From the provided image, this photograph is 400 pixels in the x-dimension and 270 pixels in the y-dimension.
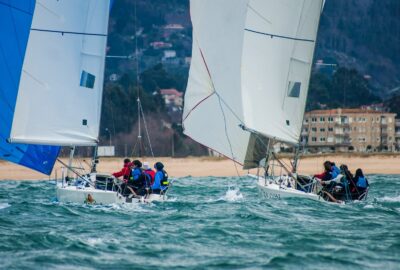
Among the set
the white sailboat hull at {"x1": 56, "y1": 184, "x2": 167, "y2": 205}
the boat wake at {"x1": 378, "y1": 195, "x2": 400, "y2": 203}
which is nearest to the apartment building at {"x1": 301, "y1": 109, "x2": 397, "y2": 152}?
the boat wake at {"x1": 378, "y1": 195, "x2": 400, "y2": 203}

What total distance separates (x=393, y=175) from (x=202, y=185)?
13.2m

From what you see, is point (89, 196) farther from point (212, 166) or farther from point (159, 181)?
point (212, 166)

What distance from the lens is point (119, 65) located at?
12688 centimetres

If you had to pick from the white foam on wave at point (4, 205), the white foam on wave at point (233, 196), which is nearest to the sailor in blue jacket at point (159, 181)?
the white foam on wave at point (233, 196)

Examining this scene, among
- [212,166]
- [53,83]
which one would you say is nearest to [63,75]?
[53,83]

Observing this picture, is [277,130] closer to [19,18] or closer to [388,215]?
[388,215]

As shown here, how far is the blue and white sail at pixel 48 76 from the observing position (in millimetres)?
25844

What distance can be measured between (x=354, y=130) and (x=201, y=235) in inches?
2398

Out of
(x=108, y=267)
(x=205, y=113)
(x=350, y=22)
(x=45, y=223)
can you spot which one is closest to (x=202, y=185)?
(x=205, y=113)

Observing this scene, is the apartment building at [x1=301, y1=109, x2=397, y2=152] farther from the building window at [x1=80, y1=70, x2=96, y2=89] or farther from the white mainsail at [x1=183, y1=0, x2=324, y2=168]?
the building window at [x1=80, y1=70, x2=96, y2=89]

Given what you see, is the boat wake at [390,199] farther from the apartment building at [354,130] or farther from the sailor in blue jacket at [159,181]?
the apartment building at [354,130]

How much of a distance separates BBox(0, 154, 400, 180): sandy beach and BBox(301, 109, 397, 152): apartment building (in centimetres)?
2133

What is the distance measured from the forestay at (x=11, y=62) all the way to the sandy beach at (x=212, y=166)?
1965 cm

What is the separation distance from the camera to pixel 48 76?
26.2 m
